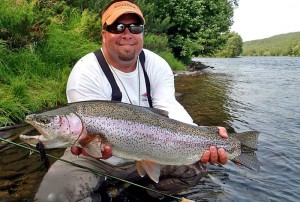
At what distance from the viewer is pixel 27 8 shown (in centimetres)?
889

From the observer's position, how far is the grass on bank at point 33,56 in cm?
635

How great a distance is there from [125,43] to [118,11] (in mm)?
341

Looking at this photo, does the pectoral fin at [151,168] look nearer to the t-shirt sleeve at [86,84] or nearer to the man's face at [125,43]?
the t-shirt sleeve at [86,84]

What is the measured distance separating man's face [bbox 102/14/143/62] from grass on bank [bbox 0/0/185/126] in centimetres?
288

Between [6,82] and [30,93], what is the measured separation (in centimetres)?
54

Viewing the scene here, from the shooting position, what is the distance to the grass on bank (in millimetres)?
6352

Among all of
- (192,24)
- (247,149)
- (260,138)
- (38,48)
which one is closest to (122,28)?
(247,149)

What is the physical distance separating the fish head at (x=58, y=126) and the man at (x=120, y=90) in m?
0.41

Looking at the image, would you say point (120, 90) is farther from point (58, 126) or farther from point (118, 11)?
point (58, 126)

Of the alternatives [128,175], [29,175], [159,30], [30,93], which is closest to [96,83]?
[128,175]

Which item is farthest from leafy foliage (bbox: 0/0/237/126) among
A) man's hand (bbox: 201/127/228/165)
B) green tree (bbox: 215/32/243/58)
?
green tree (bbox: 215/32/243/58)

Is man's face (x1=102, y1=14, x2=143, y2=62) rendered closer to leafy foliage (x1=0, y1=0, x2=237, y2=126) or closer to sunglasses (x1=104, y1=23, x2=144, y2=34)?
sunglasses (x1=104, y1=23, x2=144, y2=34)

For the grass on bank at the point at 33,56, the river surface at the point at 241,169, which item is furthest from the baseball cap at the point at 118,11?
the grass on bank at the point at 33,56

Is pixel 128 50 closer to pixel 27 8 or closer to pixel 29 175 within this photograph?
pixel 29 175
